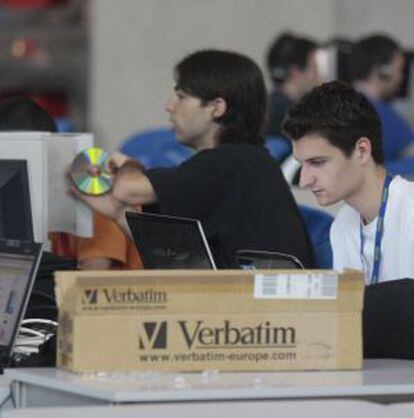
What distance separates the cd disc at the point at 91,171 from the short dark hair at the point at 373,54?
13.3 feet

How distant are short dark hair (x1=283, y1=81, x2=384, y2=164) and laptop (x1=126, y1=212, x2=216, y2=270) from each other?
1.54ft

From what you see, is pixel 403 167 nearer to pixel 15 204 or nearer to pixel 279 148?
pixel 279 148

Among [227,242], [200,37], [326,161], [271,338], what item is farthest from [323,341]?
[200,37]

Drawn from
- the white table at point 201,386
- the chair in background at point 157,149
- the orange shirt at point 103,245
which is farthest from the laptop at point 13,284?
the chair in background at point 157,149

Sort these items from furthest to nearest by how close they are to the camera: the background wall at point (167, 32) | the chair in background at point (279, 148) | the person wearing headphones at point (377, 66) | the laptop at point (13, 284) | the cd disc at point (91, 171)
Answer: the background wall at point (167, 32), the person wearing headphones at point (377, 66), the chair in background at point (279, 148), the cd disc at point (91, 171), the laptop at point (13, 284)

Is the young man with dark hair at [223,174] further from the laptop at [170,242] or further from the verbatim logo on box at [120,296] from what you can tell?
the verbatim logo on box at [120,296]

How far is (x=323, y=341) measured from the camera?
318 cm

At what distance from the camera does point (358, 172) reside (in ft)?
12.5

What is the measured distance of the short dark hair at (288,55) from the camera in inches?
329

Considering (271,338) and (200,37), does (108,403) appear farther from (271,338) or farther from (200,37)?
(200,37)

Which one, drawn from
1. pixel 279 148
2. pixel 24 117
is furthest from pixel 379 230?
pixel 279 148

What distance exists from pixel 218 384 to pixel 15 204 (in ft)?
3.30

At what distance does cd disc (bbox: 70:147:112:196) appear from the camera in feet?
13.4

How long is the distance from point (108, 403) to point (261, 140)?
1.83m
